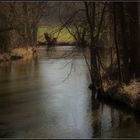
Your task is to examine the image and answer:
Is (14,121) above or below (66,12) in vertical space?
below

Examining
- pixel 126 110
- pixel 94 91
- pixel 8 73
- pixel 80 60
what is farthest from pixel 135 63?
pixel 80 60

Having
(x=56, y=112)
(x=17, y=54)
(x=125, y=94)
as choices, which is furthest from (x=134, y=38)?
(x=17, y=54)

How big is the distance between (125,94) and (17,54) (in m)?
22.3

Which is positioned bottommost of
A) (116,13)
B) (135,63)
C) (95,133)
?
(95,133)

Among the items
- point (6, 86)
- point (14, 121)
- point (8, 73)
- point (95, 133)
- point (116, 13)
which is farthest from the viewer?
point (8, 73)

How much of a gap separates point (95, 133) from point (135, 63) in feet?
23.9

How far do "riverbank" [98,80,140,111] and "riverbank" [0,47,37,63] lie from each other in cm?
1777

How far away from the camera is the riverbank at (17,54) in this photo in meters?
36.4

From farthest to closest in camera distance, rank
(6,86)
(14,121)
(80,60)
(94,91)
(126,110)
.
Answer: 1. (80,60)
2. (6,86)
3. (94,91)
4. (126,110)
5. (14,121)

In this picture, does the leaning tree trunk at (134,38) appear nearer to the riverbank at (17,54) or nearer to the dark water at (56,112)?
the dark water at (56,112)

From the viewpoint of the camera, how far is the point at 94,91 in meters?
20.7

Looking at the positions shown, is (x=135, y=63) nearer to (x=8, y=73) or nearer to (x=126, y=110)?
(x=126, y=110)

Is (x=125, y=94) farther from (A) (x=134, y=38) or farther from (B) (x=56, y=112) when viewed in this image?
(A) (x=134, y=38)

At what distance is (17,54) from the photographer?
127ft
